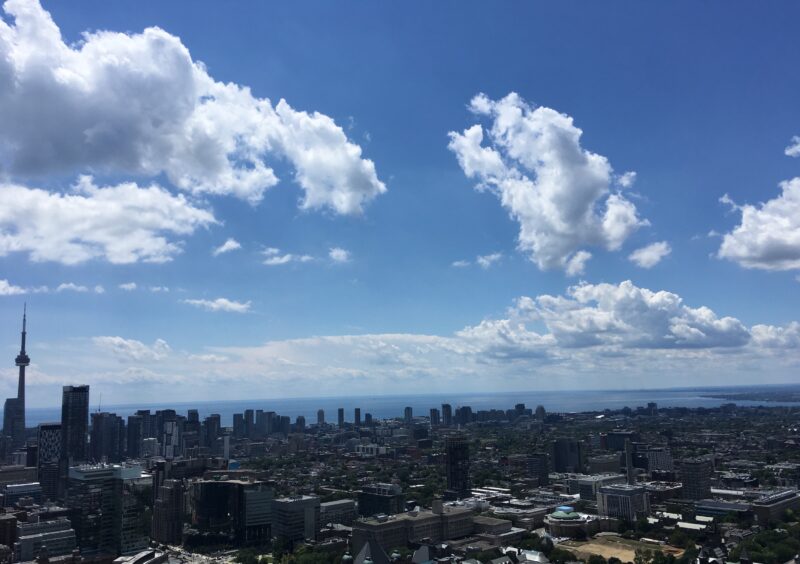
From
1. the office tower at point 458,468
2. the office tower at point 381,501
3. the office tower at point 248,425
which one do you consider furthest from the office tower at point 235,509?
the office tower at point 248,425

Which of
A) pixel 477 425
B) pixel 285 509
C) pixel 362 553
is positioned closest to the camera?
pixel 362 553

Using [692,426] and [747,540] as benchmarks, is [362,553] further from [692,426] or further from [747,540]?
[692,426]

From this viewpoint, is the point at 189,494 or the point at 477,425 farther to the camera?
the point at 477,425

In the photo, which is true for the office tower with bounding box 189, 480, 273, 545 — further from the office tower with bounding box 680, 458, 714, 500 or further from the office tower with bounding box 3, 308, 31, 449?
the office tower with bounding box 3, 308, 31, 449

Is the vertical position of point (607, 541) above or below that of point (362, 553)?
below

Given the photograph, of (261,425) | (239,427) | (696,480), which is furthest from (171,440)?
(696,480)

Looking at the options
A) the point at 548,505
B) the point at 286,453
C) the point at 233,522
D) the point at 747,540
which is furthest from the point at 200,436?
the point at 747,540

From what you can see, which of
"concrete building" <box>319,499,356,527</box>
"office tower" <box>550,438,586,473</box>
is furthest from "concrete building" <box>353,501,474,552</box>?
"office tower" <box>550,438,586,473</box>
